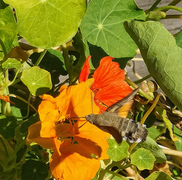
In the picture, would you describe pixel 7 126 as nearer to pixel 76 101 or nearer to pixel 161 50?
pixel 76 101

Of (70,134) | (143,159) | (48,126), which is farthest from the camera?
(143,159)

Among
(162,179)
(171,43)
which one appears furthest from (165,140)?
(171,43)

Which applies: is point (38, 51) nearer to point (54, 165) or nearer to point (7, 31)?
point (7, 31)

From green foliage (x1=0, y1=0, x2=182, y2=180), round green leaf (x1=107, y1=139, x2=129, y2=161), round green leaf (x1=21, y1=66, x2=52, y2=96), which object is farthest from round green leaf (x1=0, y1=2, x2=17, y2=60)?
round green leaf (x1=107, y1=139, x2=129, y2=161)

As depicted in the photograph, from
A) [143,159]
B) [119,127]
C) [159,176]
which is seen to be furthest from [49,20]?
[159,176]

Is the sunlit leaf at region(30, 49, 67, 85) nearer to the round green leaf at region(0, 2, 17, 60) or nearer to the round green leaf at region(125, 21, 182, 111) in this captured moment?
the round green leaf at region(0, 2, 17, 60)

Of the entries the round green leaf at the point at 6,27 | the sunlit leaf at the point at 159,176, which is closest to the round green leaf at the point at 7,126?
the round green leaf at the point at 6,27
